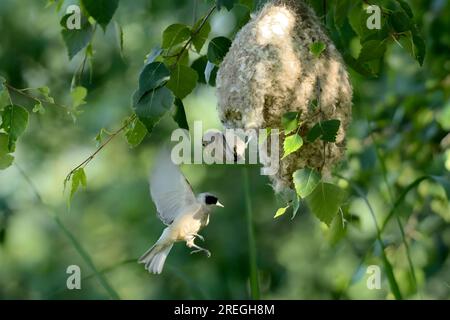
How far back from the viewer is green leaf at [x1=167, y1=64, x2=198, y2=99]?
4.89 ft

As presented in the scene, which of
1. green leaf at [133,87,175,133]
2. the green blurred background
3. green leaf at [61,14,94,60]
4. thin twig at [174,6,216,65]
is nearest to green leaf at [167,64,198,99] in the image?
thin twig at [174,6,216,65]

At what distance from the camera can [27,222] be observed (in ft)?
14.2

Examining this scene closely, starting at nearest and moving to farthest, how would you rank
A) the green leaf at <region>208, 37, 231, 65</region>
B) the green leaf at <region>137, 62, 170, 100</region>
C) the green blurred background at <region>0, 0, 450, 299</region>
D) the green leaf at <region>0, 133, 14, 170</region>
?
the green leaf at <region>137, 62, 170, 100</region> → the green leaf at <region>0, 133, 14, 170</region> → the green leaf at <region>208, 37, 231, 65</region> → the green blurred background at <region>0, 0, 450, 299</region>

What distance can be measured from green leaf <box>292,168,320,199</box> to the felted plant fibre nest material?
0.09 meters

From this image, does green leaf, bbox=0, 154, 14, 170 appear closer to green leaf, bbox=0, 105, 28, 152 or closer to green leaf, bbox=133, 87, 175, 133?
green leaf, bbox=0, 105, 28, 152

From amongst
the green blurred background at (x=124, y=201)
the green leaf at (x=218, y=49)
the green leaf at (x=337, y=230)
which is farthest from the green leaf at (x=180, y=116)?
the green blurred background at (x=124, y=201)

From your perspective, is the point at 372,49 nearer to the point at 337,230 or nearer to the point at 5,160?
the point at 337,230

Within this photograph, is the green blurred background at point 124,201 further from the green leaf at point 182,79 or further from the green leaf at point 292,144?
the green leaf at point 292,144

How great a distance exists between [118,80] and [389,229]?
5.88ft

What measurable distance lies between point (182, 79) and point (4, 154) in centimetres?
33

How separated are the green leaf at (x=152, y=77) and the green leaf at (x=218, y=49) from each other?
0.22m

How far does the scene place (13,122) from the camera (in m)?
1.43

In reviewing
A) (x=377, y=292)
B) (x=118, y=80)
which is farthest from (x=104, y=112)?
(x=377, y=292)

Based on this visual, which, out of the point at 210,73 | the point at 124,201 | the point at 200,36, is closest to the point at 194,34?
the point at 200,36
